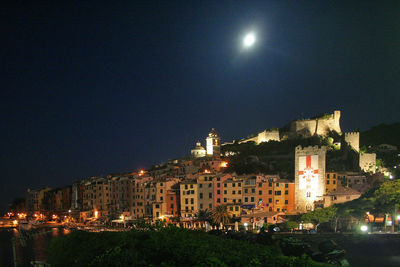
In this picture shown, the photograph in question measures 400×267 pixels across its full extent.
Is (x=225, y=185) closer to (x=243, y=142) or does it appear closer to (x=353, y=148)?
(x=353, y=148)

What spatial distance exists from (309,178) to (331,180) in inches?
110

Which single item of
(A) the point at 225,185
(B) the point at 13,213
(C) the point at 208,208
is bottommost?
(B) the point at 13,213

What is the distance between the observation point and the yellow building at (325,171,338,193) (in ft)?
134

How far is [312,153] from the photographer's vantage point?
41062 mm

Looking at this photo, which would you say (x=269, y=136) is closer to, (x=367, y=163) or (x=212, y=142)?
(x=212, y=142)

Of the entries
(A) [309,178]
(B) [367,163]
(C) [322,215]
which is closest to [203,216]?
(A) [309,178]

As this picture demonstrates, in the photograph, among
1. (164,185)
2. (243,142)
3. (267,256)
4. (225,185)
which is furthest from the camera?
(243,142)

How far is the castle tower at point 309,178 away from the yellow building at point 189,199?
39.7ft

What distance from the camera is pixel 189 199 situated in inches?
1769

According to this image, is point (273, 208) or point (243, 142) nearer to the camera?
point (273, 208)

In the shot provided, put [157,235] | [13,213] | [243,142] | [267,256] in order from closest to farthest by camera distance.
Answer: [267,256] < [157,235] < [243,142] < [13,213]

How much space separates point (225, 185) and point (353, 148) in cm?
2131

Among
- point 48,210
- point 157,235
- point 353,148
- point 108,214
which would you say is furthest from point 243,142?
point 157,235

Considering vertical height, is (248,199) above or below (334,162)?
below
